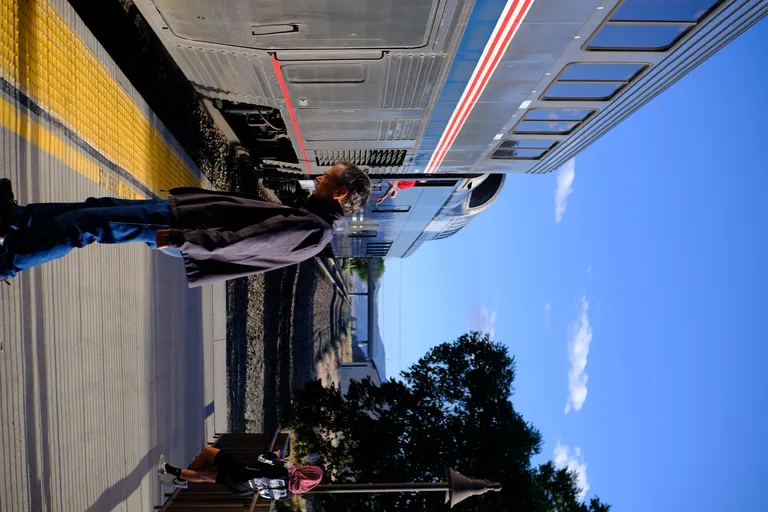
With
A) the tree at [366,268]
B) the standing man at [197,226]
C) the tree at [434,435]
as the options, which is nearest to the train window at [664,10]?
the standing man at [197,226]

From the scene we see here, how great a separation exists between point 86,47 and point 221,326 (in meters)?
5.77

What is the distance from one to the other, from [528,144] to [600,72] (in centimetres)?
307

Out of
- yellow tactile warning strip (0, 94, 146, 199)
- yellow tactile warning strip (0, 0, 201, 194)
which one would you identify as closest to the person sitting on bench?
yellow tactile warning strip (0, 94, 146, 199)

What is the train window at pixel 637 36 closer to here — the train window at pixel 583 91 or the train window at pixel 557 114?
the train window at pixel 583 91

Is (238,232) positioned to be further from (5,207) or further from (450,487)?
(450,487)

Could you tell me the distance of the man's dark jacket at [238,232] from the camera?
354 centimetres

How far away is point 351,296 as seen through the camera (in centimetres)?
3862

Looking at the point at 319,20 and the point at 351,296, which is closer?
the point at 319,20

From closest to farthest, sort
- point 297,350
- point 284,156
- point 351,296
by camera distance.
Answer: point 284,156 < point 297,350 < point 351,296

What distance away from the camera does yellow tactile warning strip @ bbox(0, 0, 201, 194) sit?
4.46m

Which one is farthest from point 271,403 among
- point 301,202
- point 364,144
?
point 301,202

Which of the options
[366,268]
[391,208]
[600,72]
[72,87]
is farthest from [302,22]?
[366,268]

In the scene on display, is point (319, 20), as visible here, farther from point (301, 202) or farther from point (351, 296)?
point (351, 296)

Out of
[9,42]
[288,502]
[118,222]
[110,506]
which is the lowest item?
[288,502]
